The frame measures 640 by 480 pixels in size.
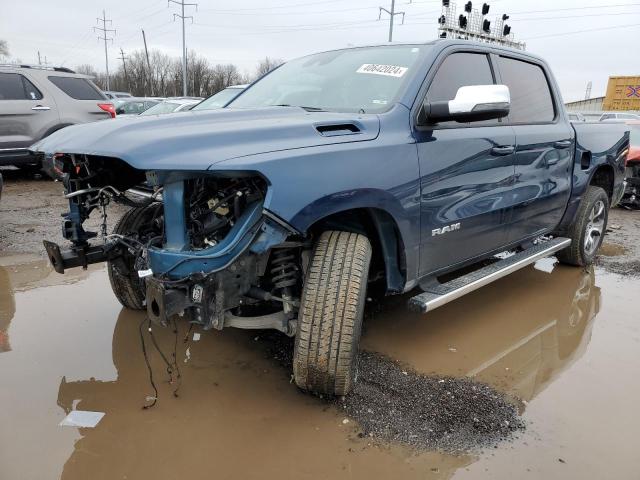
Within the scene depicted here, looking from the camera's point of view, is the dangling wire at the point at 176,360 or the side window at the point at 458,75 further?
the side window at the point at 458,75

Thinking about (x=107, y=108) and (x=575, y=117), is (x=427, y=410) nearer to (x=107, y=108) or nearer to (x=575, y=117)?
(x=107, y=108)

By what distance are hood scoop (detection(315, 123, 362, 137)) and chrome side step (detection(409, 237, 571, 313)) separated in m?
1.02

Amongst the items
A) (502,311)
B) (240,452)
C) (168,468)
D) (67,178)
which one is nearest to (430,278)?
(502,311)

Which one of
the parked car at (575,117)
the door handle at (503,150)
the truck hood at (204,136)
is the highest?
the parked car at (575,117)

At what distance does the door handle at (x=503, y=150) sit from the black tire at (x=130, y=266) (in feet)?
7.24

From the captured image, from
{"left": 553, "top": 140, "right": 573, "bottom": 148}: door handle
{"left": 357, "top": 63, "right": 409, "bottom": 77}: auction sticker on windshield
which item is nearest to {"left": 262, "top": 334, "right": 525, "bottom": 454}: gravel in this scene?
{"left": 357, "top": 63, "right": 409, "bottom": 77}: auction sticker on windshield

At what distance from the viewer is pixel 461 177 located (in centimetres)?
321

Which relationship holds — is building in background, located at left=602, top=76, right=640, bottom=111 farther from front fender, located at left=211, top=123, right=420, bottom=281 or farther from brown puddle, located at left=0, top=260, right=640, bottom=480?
front fender, located at left=211, top=123, right=420, bottom=281

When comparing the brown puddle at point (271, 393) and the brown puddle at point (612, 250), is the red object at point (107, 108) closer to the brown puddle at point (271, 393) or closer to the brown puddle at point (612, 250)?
the brown puddle at point (271, 393)

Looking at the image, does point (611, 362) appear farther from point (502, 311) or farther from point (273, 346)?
point (273, 346)

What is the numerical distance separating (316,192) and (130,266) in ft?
5.31

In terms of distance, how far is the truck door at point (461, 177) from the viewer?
3.01 meters

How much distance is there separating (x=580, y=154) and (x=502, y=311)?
1.65 meters

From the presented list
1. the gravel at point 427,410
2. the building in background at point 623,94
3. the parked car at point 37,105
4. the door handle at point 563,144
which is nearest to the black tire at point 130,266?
the gravel at point 427,410
